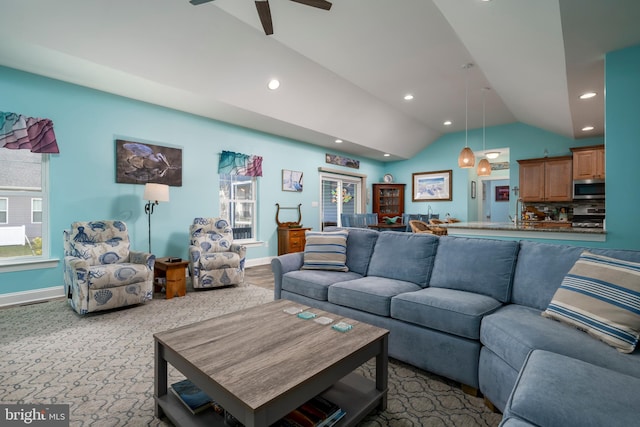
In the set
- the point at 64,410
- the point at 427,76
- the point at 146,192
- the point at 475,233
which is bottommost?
the point at 64,410

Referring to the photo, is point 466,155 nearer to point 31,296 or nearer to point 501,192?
point 31,296

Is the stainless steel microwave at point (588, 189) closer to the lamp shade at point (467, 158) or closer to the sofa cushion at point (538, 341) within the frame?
the lamp shade at point (467, 158)

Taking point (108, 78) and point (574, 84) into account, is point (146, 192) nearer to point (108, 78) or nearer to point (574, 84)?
point (108, 78)

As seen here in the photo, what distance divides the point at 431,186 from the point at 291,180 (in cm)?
432

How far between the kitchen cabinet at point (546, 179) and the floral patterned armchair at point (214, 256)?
19.7ft

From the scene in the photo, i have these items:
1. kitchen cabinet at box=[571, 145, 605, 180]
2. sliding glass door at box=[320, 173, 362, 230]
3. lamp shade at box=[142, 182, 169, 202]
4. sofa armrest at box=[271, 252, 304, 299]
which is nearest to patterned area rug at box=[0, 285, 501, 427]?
sofa armrest at box=[271, 252, 304, 299]

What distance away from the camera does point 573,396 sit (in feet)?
3.23

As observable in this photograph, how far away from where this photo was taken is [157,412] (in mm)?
1589

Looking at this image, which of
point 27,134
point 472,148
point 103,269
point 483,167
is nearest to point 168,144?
point 27,134

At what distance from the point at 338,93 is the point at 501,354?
15.6 ft

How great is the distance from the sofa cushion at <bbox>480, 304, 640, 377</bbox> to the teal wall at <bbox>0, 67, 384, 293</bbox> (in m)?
4.42

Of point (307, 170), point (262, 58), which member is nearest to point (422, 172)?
point (307, 170)

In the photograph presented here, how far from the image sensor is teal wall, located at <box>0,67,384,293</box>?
3.56 metres

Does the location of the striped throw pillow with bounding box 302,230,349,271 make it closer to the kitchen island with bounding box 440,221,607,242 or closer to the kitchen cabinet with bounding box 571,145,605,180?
the kitchen island with bounding box 440,221,607,242
